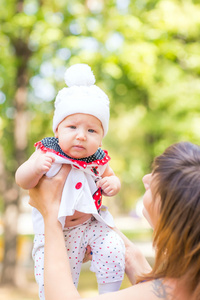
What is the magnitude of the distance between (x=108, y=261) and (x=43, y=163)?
0.58m

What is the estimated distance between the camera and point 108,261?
6.57 feet

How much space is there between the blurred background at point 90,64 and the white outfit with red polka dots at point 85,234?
6.44 m

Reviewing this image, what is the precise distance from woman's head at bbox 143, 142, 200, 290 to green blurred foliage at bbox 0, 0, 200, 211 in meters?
6.63

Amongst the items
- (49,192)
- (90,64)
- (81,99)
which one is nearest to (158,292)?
(49,192)

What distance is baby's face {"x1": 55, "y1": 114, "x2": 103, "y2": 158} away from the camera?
6.51ft

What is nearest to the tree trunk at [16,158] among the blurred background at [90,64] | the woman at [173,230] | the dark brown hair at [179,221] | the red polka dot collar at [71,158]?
the blurred background at [90,64]

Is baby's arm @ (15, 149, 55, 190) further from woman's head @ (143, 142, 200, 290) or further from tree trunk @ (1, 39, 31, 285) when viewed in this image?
tree trunk @ (1, 39, 31, 285)

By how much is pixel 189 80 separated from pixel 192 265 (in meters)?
8.90

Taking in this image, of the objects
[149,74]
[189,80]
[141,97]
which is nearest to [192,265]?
[149,74]

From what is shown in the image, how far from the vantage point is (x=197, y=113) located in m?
9.04

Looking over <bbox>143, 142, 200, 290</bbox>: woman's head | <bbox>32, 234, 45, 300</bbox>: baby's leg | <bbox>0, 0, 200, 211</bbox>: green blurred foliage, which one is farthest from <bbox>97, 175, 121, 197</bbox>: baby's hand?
<bbox>0, 0, 200, 211</bbox>: green blurred foliage

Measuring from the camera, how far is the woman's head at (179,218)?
1.46 meters

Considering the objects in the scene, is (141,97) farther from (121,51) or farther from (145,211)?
(145,211)

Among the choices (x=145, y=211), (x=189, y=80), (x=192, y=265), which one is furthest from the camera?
(x=189, y=80)
